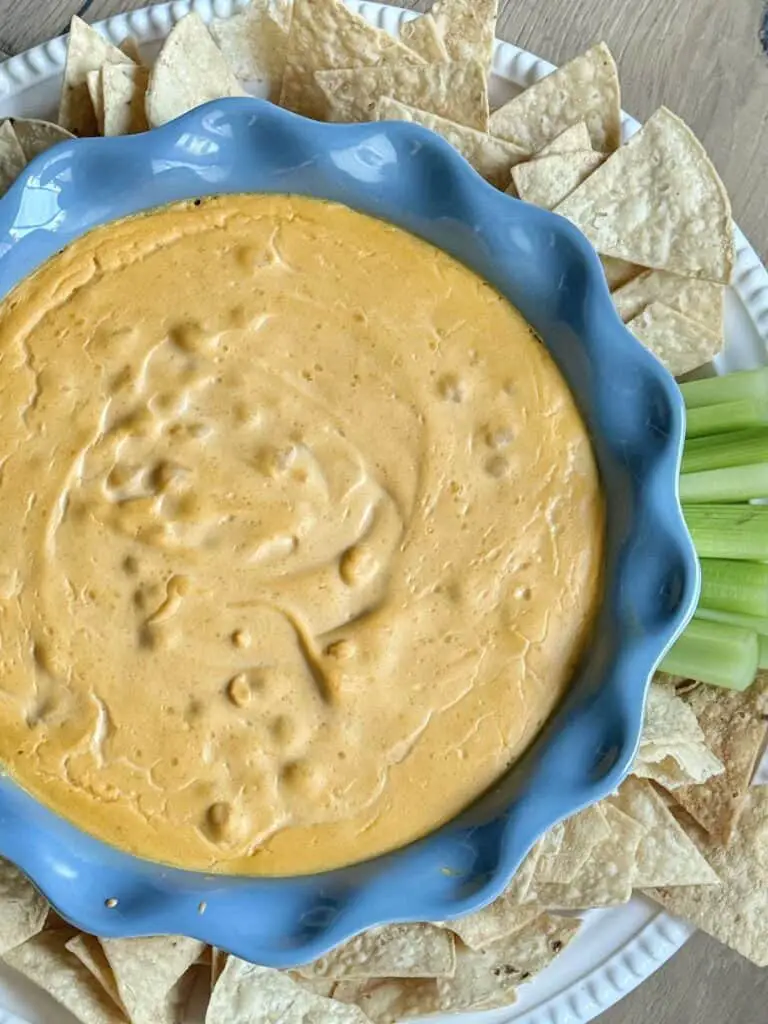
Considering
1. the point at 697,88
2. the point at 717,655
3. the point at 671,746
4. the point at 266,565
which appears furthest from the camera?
the point at 697,88

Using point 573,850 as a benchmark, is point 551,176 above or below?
above

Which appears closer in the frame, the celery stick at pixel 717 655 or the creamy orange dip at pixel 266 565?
the creamy orange dip at pixel 266 565

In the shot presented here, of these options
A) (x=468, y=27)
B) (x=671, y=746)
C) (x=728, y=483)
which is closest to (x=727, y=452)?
(x=728, y=483)

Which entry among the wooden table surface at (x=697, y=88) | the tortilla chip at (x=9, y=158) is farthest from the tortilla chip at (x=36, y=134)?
the wooden table surface at (x=697, y=88)

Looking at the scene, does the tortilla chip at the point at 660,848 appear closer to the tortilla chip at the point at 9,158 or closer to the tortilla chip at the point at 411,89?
the tortilla chip at the point at 411,89

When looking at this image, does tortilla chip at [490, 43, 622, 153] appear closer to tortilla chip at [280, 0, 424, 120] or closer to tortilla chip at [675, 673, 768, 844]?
tortilla chip at [280, 0, 424, 120]

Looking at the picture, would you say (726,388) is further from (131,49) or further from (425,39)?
(131,49)
